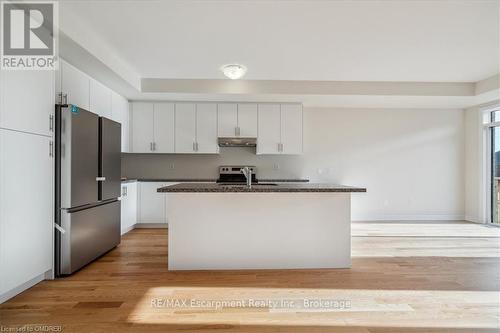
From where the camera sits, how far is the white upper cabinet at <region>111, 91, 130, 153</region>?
4691 mm

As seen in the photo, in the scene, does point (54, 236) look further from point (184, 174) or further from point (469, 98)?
point (469, 98)

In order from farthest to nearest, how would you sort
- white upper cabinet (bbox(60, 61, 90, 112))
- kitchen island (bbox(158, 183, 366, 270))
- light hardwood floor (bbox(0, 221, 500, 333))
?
white upper cabinet (bbox(60, 61, 90, 112))
kitchen island (bbox(158, 183, 366, 270))
light hardwood floor (bbox(0, 221, 500, 333))

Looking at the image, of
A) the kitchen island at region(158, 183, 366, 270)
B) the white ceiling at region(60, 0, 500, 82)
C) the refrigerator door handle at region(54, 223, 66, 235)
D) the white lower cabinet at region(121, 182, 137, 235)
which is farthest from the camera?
the white lower cabinet at region(121, 182, 137, 235)

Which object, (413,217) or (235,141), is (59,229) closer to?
(235,141)

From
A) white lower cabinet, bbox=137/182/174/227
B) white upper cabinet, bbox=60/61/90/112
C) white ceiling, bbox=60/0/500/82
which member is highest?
white ceiling, bbox=60/0/500/82

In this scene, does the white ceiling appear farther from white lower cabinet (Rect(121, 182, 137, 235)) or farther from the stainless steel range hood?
white lower cabinet (Rect(121, 182, 137, 235))

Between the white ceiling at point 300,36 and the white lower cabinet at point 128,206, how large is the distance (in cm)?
194

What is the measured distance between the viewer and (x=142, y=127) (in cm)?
543

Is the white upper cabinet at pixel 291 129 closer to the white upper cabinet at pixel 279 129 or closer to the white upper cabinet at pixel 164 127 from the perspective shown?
the white upper cabinet at pixel 279 129

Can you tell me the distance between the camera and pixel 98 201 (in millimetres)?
3352

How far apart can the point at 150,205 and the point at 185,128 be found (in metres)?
1.60

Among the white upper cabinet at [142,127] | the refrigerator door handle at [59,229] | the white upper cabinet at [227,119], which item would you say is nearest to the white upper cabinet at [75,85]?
the refrigerator door handle at [59,229]

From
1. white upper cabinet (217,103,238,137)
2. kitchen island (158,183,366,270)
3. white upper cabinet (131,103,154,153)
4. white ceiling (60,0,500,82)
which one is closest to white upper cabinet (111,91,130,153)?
white upper cabinet (131,103,154,153)

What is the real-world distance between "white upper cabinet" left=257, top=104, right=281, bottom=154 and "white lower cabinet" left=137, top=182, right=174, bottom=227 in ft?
6.91
